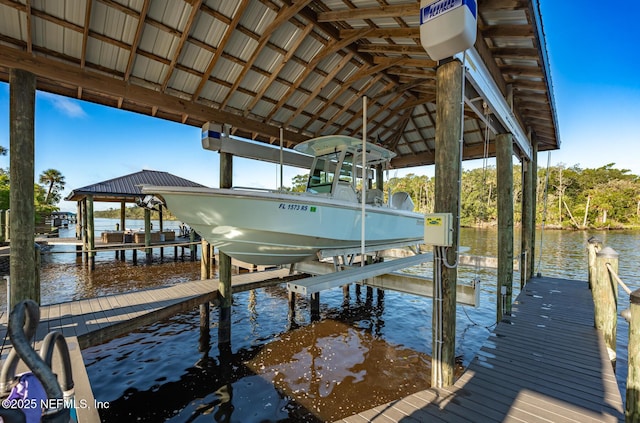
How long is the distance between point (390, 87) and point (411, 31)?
7.43ft

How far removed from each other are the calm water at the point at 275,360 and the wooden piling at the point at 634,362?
11.0ft

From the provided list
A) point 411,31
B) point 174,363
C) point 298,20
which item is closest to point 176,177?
point 174,363

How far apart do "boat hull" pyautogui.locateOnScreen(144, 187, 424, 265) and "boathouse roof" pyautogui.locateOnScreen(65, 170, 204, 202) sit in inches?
381

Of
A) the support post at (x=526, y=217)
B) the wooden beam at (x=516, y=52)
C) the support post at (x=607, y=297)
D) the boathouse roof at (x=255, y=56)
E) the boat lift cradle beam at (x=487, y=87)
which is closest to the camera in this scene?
the boat lift cradle beam at (x=487, y=87)

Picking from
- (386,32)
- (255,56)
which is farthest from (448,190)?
(255,56)

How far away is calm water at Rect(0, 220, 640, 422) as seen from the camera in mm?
4461

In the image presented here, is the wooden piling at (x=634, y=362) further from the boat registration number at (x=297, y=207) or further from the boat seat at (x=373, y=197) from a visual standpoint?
the boat seat at (x=373, y=197)

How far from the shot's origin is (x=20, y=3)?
11.6 ft

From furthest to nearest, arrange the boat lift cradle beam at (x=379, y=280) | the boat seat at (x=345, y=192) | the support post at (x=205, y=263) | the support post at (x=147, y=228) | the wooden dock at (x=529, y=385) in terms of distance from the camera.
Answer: the support post at (x=147, y=228), the support post at (x=205, y=263), the boat seat at (x=345, y=192), the boat lift cradle beam at (x=379, y=280), the wooden dock at (x=529, y=385)

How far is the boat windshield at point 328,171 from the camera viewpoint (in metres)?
5.65

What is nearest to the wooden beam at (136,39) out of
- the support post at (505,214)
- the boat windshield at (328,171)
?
the boat windshield at (328,171)

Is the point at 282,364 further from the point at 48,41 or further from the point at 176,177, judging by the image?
the point at 176,177

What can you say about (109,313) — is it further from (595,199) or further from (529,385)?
(595,199)

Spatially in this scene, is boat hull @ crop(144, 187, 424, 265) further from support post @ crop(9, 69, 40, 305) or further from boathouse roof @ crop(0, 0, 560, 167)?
boathouse roof @ crop(0, 0, 560, 167)
